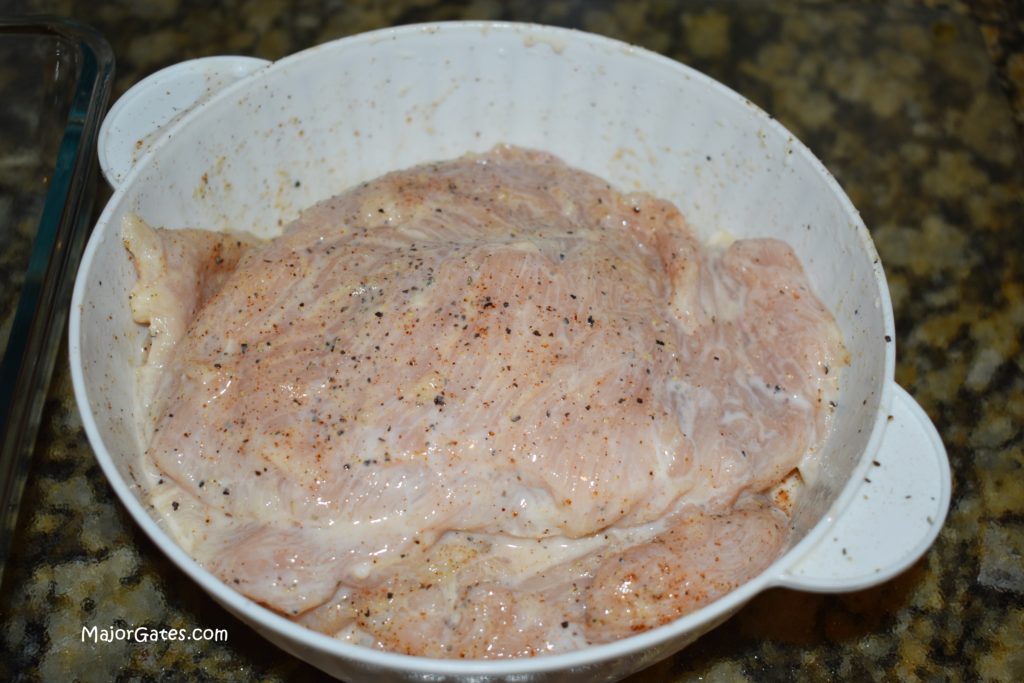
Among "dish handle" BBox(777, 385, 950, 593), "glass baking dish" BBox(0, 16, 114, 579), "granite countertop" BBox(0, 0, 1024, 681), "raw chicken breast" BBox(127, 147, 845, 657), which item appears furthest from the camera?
"granite countertop" BBox(0, 0, 1024, 681)

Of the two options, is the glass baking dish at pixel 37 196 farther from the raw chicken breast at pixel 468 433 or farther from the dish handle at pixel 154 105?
the raw chicken breast at pixel 468 433

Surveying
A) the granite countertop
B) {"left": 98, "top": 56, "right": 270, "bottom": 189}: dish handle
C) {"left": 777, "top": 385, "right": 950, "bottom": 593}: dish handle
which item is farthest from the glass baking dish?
{"left": 777, "top": 385, "right": 950, "bottom": 593}: dish handle

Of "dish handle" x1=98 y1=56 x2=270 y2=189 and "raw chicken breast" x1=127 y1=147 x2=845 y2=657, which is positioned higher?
"dish handle" x1=98 y1=56 x2=270 y2=189

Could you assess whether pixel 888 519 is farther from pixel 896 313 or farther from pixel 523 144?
pixel 523 144

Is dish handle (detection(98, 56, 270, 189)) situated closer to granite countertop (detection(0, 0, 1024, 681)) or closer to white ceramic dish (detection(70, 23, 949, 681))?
white ceramic dish (detection(70, 23, 949, 681))

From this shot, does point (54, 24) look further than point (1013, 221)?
No

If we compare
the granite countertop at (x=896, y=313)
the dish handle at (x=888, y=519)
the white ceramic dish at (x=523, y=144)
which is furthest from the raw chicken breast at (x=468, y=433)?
the granite countertop at (x=896, y=313)

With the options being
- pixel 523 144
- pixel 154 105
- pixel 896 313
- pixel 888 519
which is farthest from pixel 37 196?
pixel 896 313

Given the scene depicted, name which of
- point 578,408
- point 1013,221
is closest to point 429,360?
point 578,408

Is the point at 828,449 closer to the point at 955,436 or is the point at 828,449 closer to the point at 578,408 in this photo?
the point at 578,408
